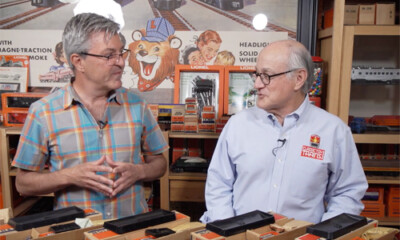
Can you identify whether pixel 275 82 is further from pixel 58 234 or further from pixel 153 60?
pixel 153 60

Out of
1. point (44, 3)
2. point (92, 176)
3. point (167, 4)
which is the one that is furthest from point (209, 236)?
point (44, 3)

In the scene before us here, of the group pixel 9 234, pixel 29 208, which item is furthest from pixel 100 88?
pixel 29 208

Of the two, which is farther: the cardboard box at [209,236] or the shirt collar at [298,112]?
the shirt collar at [298,112]

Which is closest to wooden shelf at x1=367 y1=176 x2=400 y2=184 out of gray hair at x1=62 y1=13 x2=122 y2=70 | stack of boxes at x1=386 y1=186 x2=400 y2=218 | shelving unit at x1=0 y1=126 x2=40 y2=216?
stack of boxes at x1=386 y1=186 x2=400 y2=218

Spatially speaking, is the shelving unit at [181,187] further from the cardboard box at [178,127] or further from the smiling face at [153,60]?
the smiling face at [153,60]

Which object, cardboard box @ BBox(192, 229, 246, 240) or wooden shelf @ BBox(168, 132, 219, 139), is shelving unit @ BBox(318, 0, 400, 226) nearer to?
wooden shelf @ BBox(168, 132, 219, 139)

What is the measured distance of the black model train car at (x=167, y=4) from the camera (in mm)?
2961

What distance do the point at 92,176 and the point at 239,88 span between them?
171 centimetres

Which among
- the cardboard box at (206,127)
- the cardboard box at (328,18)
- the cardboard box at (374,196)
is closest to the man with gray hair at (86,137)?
the cardboard box at (206,127)

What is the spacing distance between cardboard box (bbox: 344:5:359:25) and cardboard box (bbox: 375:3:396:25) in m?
0.14

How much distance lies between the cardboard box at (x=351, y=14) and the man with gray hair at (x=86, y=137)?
1786 mm

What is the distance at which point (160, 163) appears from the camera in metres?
1.77

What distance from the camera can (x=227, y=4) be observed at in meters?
2.94

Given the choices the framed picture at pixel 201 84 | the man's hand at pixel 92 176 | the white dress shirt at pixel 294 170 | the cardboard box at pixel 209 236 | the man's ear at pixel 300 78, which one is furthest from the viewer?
the framed picture at pixel 201 84
